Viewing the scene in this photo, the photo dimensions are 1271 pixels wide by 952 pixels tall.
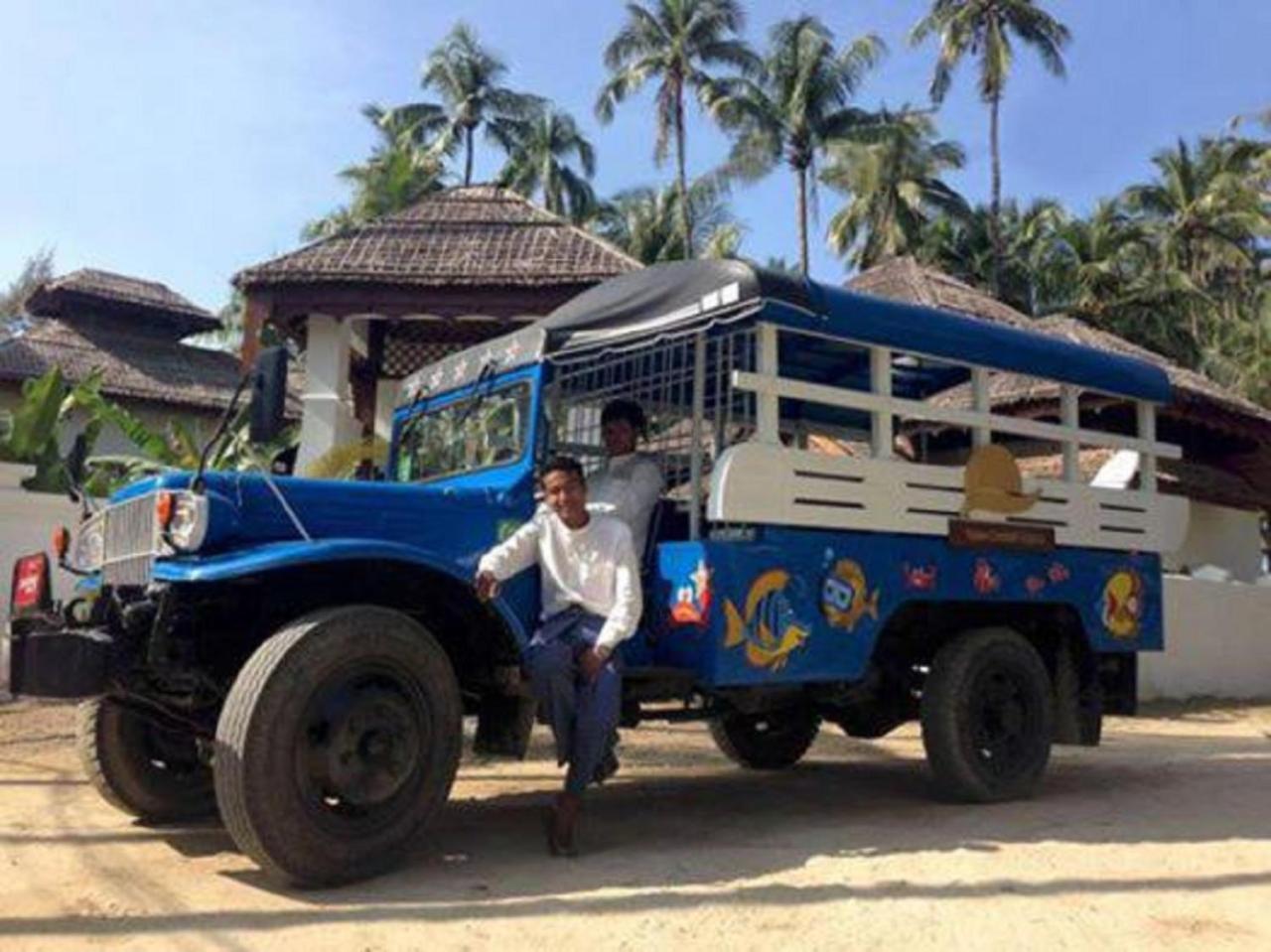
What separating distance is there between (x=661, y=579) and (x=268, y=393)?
206 cm

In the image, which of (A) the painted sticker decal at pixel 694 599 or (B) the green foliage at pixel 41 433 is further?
(B) the green foliage at pixel 41 433

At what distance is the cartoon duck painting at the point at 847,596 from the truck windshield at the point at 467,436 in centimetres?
155

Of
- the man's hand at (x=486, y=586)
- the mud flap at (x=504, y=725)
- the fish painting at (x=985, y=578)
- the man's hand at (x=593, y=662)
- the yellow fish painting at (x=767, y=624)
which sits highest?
the fish painting at (x=985, y=578)

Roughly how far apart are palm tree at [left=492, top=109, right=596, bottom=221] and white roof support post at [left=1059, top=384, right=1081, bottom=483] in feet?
108

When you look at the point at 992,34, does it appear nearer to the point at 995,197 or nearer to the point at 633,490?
the point at 995,197

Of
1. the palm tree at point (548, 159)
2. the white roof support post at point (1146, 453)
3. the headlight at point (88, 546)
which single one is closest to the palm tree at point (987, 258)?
the palm tree at point (548, 159)

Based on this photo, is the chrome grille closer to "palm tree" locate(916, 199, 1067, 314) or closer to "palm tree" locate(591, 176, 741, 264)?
"palm tree" locate(591, 176, 741, 264)

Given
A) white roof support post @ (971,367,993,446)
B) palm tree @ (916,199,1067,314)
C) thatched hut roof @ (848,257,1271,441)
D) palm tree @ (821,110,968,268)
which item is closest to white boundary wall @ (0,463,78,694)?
thatched hut roof @ (848,257,1271,441)

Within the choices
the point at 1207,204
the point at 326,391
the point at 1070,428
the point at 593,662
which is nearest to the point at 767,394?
the point at 593,662

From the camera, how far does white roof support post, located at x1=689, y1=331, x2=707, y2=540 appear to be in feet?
18.9

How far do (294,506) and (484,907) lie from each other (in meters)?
1.73

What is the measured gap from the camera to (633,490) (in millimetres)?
5867

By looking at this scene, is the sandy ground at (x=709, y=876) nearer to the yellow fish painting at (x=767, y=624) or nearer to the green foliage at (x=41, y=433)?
the yellow fish painting at (x=767, y=624)

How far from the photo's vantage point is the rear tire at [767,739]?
7.73 m
